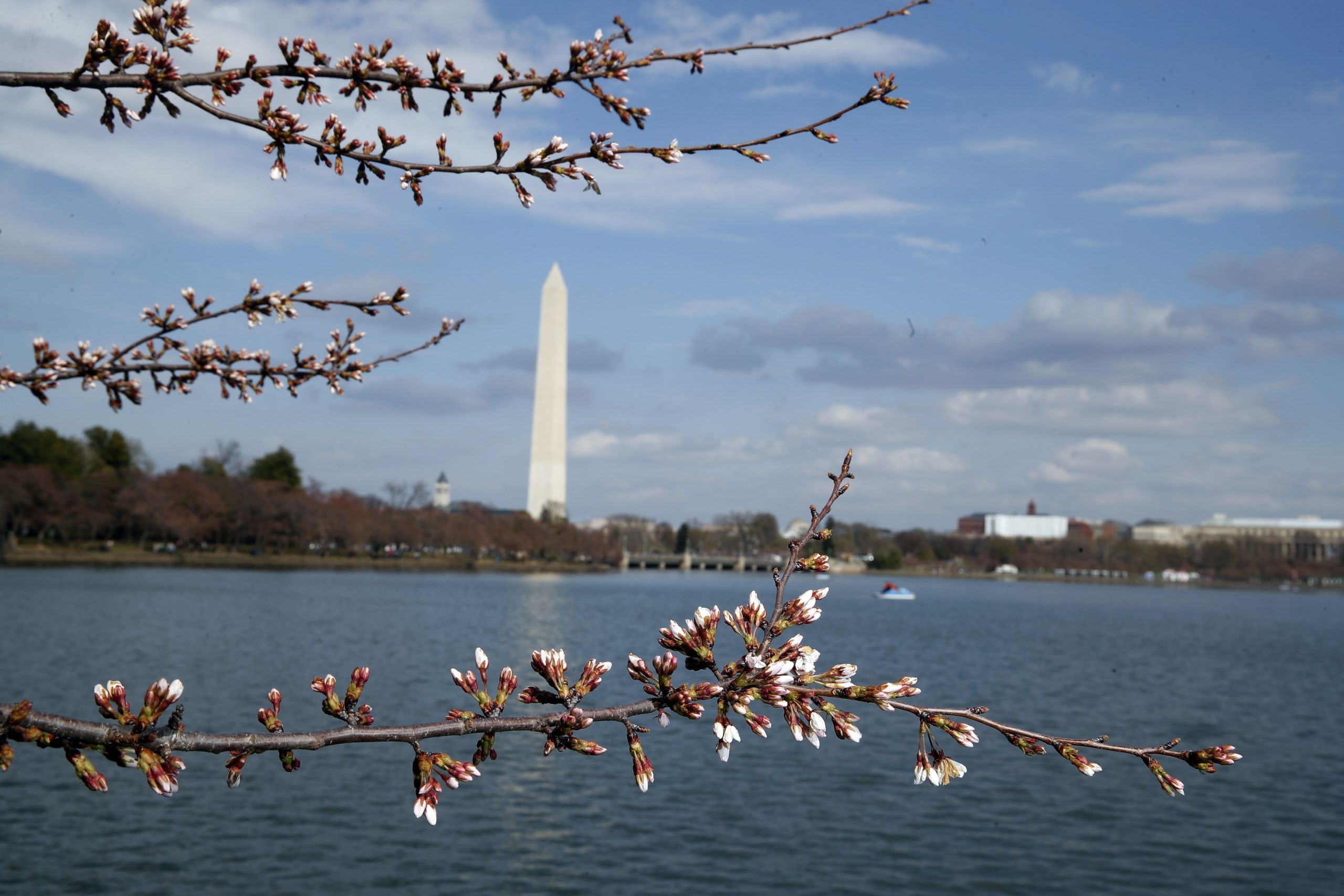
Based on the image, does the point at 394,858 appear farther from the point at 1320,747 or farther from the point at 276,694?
the point at 1320,747

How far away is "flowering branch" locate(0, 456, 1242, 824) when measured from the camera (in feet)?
7.69

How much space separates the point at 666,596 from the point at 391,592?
2475 centimetres

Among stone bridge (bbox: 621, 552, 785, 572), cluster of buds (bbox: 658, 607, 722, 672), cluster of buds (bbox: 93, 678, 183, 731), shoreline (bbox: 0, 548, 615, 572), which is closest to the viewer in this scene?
cluster of buds (bbox: 93, 678, 183, 731)

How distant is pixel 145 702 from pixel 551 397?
323ft

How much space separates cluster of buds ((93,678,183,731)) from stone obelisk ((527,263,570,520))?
92.5 m

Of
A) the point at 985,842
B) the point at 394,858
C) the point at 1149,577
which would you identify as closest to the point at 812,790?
the point at 985,842

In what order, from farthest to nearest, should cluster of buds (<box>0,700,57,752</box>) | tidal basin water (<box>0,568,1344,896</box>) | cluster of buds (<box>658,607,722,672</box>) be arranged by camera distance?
1. tidal basin water (<box>0,568,1344,896</box>)
2. cluster of buds (<box>658,607,722,672</box>)
3. cluster of buds (<box>0,700,57,752</box>)

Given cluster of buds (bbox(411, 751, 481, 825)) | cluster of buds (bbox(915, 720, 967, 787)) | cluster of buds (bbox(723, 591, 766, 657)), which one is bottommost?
cluster of buds (bbox(411, 751, 481, 825))

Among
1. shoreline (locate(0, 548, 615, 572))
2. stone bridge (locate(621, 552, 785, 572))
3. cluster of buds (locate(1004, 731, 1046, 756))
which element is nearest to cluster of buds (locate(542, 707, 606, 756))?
cluster of buds (locate(1004, 731, 1046, 756))

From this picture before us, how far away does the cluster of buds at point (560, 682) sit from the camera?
2572 mm

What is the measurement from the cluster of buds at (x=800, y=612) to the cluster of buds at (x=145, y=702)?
1.35m

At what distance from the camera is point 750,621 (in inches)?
104

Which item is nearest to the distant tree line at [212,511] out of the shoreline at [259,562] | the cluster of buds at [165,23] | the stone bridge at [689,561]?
the shoreline at [259,562]

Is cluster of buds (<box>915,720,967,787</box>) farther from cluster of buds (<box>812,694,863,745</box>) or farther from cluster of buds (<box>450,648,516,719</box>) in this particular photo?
cluster of buds (<box>450,648,516,719</box>)
